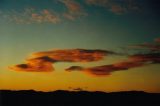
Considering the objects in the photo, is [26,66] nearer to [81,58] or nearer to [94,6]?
[81,58]

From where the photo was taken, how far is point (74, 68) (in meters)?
3.71

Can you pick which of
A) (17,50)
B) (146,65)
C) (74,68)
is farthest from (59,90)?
(146,65)

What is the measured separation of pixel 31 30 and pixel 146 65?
104 cm

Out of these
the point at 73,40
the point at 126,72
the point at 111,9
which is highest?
the point at 111,9

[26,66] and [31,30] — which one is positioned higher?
[31,30]

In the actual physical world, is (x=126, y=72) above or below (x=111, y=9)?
below

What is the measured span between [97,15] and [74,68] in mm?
501
